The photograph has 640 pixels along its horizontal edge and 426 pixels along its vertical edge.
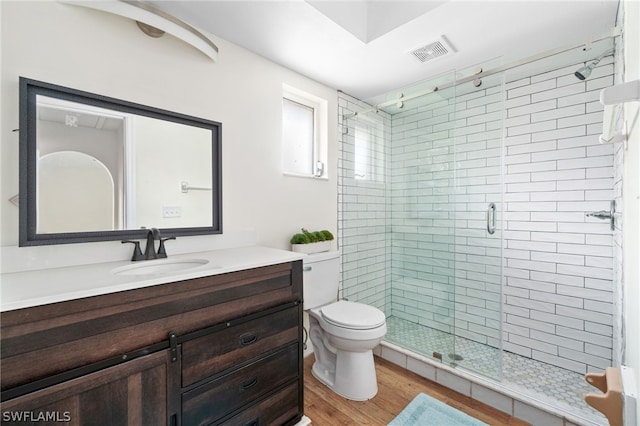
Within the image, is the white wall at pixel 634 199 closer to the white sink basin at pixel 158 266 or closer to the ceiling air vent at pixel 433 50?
the ceiling air vent at pixel 433 50

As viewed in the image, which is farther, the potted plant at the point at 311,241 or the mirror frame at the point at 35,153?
the potted plant at the point at 311,241

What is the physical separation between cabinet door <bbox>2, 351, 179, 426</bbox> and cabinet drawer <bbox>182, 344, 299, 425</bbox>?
0.27 feet

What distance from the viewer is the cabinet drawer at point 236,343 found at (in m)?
1.15

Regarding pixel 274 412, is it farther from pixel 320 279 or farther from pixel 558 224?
pixel 558 224

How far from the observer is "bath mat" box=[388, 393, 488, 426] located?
1.61 metres

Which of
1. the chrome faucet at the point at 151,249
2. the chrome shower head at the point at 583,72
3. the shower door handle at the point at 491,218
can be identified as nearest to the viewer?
the chrome faucet at the point at 151,249

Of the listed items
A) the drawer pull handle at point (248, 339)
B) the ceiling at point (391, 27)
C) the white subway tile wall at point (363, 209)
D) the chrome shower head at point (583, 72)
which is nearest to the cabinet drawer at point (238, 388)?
the drawer pull handle at point (248, 339)

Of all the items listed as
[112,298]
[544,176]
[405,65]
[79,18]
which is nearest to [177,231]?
[112,298]

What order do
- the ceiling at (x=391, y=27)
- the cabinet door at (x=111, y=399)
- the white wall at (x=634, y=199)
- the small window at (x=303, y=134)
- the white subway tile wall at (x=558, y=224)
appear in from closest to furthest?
1. the white wall at (x=634, y=199)
2. the cabinet door at (x=111, y=399)
3. the ceiling at (x=391, y=27)
4. the white subway tile wall at (x=558, y=224)
5. the small window at (x=303, y=134)

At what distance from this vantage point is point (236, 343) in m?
1.28

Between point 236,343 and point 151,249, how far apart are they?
66cm

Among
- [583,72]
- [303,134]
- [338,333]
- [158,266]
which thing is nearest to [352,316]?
[338,333]

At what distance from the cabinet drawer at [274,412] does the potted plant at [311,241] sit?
0.88 m

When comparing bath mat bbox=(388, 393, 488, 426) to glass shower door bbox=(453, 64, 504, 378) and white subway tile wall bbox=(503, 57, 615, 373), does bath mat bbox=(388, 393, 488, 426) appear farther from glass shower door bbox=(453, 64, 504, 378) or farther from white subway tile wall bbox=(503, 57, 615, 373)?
white subway tile wall bbox=(503, 57, 615, 373)
